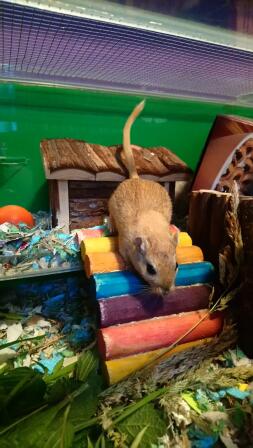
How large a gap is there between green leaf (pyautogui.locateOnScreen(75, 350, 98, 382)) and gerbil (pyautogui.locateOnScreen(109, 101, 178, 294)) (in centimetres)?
36

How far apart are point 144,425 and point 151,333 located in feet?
0.95

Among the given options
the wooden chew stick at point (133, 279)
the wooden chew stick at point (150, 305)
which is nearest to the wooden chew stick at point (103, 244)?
the wooden chew stick at point (133, 279)

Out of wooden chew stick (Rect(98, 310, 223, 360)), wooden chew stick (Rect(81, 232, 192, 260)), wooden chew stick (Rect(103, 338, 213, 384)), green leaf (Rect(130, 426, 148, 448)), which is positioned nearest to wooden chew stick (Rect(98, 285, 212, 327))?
wooden chew stick (Rect(98, 310, 223, 360))

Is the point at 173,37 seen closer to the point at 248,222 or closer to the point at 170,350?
the point at 248,222

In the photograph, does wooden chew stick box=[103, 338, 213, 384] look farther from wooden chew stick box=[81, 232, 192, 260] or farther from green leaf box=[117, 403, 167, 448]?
wooden chew stick box=[81, 232, 192, 260]

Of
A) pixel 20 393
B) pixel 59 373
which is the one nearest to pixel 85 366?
pixel 59 373

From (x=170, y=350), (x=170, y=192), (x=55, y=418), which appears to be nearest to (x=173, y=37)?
(x=170, y=192)

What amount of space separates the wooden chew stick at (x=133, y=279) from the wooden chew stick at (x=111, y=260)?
0.04 meters

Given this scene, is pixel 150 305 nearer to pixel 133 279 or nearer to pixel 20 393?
pixel 133 279

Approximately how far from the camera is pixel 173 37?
1099mm

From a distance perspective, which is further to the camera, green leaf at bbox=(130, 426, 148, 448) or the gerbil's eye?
the gerbil's eye

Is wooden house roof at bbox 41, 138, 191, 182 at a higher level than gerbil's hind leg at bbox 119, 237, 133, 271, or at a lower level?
higher

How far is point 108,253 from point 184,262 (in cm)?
35

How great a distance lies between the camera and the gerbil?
1158 mm
